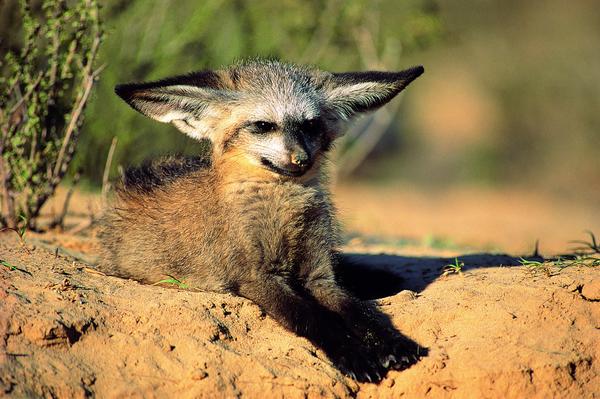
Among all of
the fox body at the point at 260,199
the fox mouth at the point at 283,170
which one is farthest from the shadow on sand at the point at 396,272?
the fox mouth at the point at 283,170

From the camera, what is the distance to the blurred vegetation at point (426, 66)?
32.3ft

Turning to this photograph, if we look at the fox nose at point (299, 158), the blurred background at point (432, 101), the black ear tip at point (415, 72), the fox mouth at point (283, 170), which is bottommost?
the blurred background at point (432, 101)

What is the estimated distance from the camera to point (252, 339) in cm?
484

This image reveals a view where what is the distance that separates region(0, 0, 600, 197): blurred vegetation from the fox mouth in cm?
284

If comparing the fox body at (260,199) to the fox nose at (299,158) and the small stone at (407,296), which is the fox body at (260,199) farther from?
the small stone at (407,296)

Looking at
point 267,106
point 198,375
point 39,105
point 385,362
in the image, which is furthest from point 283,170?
point 39,105

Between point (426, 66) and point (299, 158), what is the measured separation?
62.7 feet

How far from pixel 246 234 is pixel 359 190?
1351 centimetres

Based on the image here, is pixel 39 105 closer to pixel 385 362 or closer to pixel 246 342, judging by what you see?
pixel 246 342

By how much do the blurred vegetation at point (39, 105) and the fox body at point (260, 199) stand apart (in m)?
1.58

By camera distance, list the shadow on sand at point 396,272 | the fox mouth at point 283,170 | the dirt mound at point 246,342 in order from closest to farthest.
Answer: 1. the dirt mound at point 246,342
2. the fox mouth at point 283,170
3. the shadow on sand at point 396,272

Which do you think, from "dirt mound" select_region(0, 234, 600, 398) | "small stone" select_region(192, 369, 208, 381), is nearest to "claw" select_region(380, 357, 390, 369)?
"dirt mound" select_region(0, 234, 600, 398)

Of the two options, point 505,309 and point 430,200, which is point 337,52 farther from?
point 505,309

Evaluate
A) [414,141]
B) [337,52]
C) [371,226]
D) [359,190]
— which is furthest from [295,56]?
[414,141]
